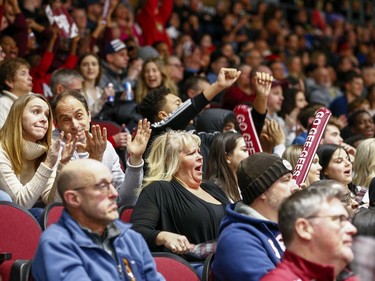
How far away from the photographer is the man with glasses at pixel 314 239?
159 inches

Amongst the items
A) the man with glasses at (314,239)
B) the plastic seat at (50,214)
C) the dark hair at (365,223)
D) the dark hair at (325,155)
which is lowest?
the dark hair at (325,155)

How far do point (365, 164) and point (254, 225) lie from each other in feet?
9.35

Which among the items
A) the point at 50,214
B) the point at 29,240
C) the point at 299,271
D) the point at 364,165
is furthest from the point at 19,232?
the point at 364,165

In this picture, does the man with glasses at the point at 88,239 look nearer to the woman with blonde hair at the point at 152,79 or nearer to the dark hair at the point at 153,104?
the dark hair at the point at 153,104

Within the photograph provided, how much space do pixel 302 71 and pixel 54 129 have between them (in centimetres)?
802

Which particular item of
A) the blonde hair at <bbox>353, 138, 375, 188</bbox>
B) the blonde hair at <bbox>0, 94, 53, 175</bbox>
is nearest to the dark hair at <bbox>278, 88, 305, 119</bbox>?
the blonde hair at <bbox>353, 138, 375, 188</bbox>

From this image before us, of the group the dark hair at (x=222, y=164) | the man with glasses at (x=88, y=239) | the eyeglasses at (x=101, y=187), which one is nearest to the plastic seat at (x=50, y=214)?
the man with glasses at (x=88, y=239)

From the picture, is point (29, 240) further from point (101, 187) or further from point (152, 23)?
point (152, 23)

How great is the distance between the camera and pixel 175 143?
19.4ft

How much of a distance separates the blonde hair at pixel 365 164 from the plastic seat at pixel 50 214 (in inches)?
114

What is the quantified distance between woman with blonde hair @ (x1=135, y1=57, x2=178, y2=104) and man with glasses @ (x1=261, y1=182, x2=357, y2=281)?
16.5 ft

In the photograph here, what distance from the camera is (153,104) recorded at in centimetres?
705

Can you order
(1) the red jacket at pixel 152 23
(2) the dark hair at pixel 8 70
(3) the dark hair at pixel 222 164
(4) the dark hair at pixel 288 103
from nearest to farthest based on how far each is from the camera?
(3) the dark hair at pixel 222 164 → (2) the dark hair at pixel 8 70 → (4) the dark hair at pixel 288 103 → (1) the red jacket at pixel 152 23

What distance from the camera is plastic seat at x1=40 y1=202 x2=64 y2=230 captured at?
5.14 m
